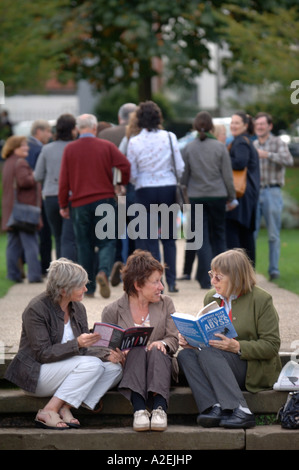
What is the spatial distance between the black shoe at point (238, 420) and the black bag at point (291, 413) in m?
0.22

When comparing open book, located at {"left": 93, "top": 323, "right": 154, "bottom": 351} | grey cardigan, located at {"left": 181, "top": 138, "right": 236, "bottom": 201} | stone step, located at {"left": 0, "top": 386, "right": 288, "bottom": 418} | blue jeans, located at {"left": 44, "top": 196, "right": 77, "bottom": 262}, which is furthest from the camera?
blue jeans, located at {"left": 44, "top": 196, "right": 77, "bottom": 262}

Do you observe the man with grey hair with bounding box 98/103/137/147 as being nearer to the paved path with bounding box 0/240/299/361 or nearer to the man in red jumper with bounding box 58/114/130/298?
the man in red jumper with bounding box 58/114/130/298

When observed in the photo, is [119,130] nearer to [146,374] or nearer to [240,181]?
[240,181]

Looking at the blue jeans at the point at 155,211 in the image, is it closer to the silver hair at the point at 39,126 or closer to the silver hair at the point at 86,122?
the silver hair at the point at 86,122

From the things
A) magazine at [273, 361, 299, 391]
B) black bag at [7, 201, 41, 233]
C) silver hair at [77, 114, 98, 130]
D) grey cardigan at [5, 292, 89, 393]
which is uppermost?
silver hair at [77, 114, 98, 130]

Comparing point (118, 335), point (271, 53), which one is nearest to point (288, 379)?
point (118, 335)

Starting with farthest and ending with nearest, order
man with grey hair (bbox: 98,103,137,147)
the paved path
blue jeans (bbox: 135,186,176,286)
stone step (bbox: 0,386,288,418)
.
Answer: man with grey hair (bbox: 98,103,137,147)
blue jeans (bbox: 135,186,176,286)
the paved path
stone step (bbox: 0,386,288,418)

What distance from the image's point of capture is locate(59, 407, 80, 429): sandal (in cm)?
663

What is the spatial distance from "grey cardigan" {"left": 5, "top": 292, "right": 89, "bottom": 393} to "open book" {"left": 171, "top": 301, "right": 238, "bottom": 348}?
2.49 feet

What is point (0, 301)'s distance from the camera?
33.7 feet

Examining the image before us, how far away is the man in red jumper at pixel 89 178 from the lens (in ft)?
32.5

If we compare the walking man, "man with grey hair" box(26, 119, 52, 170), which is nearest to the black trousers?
the walking man

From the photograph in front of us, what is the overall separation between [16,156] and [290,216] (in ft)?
34.1

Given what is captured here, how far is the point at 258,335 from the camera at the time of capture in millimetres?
6797
